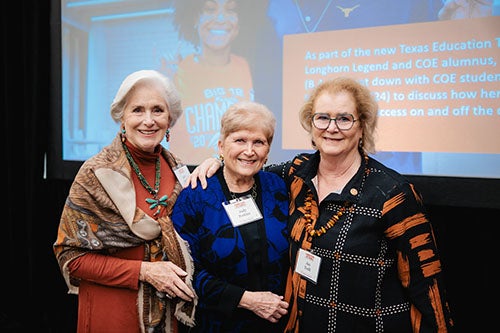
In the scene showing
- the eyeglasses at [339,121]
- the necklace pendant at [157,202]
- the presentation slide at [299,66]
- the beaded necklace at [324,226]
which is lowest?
the beaded necklace at [324,226]

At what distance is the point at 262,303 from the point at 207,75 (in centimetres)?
211

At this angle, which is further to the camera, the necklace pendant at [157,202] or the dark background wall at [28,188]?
the dark background wall at [28,188]

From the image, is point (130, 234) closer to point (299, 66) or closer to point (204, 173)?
point (204, 173)

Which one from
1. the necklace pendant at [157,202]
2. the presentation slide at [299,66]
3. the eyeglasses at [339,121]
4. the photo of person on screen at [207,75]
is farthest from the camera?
the photo of person on screen at [207,75]

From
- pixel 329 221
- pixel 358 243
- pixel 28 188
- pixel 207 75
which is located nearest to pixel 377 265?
pixel 358 243

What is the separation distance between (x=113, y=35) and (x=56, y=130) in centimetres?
112

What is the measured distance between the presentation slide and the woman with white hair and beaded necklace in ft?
4.45

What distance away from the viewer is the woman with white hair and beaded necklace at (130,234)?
60.6 inches

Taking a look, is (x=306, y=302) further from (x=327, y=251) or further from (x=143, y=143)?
(x=143, y=143)

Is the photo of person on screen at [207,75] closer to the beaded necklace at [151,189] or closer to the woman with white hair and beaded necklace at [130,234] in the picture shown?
the woman with white hair and beaded necklace at [130,234]

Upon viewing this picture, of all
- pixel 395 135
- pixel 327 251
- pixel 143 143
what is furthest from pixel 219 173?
pixel 395 135

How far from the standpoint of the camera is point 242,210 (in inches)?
62.2

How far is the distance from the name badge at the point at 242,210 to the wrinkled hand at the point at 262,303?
0.28m

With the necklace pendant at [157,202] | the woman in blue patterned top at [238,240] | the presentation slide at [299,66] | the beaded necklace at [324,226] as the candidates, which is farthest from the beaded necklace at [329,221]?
the presentation slide at [299,66]
